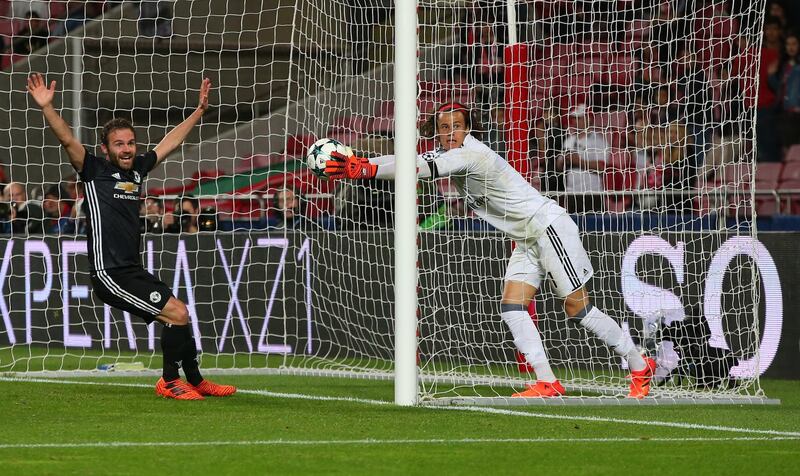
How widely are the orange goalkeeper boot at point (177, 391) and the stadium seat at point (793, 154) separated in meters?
8.92

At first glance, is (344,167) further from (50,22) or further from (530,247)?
(50,22)

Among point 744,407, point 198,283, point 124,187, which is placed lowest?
point 744,407

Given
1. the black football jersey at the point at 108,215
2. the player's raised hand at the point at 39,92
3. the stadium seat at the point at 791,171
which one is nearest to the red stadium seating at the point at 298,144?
the black football jersey at the point at 108,215

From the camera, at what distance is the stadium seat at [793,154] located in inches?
592

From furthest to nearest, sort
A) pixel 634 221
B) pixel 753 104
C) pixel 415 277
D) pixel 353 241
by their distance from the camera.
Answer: pixel 353 241
pixel 634 221
pixel 753 104
pixel 415 277

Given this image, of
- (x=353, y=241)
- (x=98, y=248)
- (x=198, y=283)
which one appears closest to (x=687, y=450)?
(x=98, y=248)

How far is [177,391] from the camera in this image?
860 centimetres

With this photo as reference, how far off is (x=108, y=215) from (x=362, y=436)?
296cm

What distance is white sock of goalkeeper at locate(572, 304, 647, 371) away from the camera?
28.7 ft

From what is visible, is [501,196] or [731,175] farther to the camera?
[731,175]

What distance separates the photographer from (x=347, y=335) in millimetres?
12117

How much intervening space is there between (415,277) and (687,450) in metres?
2.41

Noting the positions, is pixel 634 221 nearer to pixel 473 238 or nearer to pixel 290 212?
pixel 473 238

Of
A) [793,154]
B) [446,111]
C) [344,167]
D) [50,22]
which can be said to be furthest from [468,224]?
[50,22]
